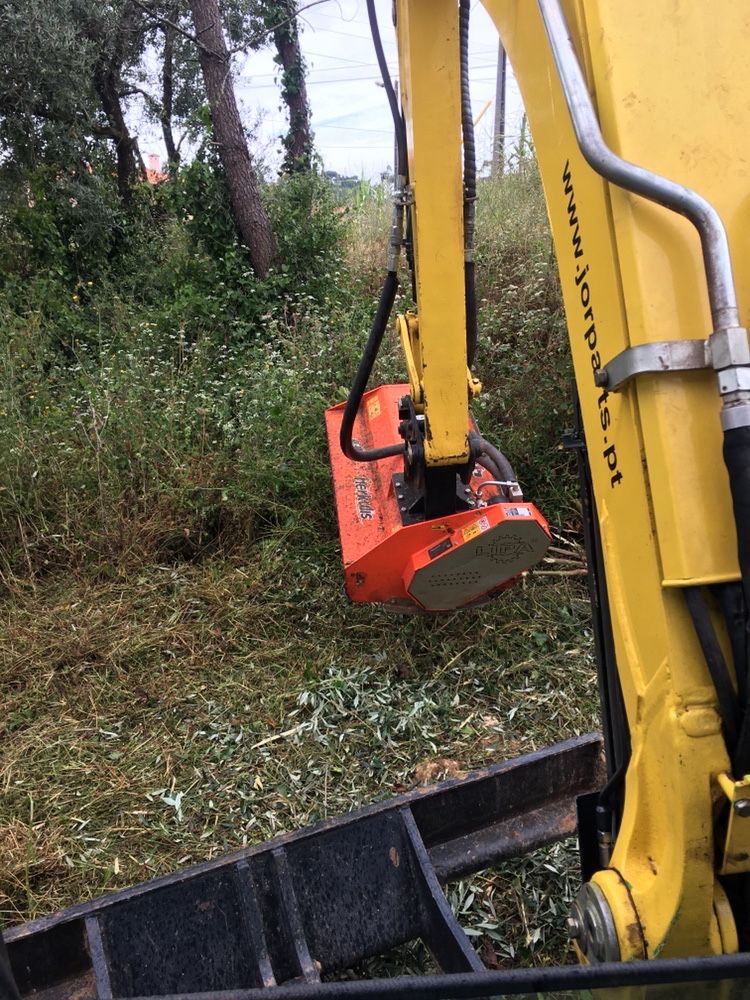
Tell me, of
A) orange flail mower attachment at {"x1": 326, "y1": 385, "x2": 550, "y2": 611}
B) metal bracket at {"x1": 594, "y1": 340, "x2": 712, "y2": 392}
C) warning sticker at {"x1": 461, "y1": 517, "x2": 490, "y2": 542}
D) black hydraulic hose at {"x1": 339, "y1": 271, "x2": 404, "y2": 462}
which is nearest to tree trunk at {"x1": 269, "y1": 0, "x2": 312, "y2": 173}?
black hydraulic hose at {"x1": 339, "y1": 271, "x2": 404, "y2": 462}

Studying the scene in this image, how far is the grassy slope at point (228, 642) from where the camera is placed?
8.59ft

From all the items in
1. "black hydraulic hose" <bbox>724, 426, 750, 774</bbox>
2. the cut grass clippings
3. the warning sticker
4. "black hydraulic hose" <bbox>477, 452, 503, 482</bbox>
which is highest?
"black hydraulic hose" <bbox>477, 452, 503, 482</bbox>

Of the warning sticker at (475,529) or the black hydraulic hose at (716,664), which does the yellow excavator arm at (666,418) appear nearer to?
the black hydraulic hose at (716,664)

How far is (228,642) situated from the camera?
3434 millimetres

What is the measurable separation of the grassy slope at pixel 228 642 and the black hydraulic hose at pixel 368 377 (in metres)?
0.70

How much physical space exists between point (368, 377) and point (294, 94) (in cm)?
723

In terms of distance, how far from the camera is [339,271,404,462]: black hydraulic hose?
2.89 m

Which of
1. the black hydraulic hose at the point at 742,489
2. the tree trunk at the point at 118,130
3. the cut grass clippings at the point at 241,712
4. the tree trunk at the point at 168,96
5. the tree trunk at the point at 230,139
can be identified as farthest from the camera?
the tree trunk at the point at 168,96

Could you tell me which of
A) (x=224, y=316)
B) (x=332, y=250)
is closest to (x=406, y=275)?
(x=332, y=250)

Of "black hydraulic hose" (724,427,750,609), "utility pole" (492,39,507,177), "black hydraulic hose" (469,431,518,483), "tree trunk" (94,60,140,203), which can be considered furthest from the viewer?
"tree trunk" (94,60,140,203)

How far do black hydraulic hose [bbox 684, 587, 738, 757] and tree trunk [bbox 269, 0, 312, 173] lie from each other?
8.81 meters

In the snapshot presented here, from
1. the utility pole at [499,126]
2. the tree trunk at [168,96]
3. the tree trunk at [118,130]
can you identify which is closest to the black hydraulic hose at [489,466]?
the utility pole at [499,126]

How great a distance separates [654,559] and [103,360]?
4884 millimetres

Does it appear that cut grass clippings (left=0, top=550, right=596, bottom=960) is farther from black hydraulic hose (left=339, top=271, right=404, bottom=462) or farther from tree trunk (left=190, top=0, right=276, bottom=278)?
tree trunk (left=190, top=0, right=276, bottom=278)
